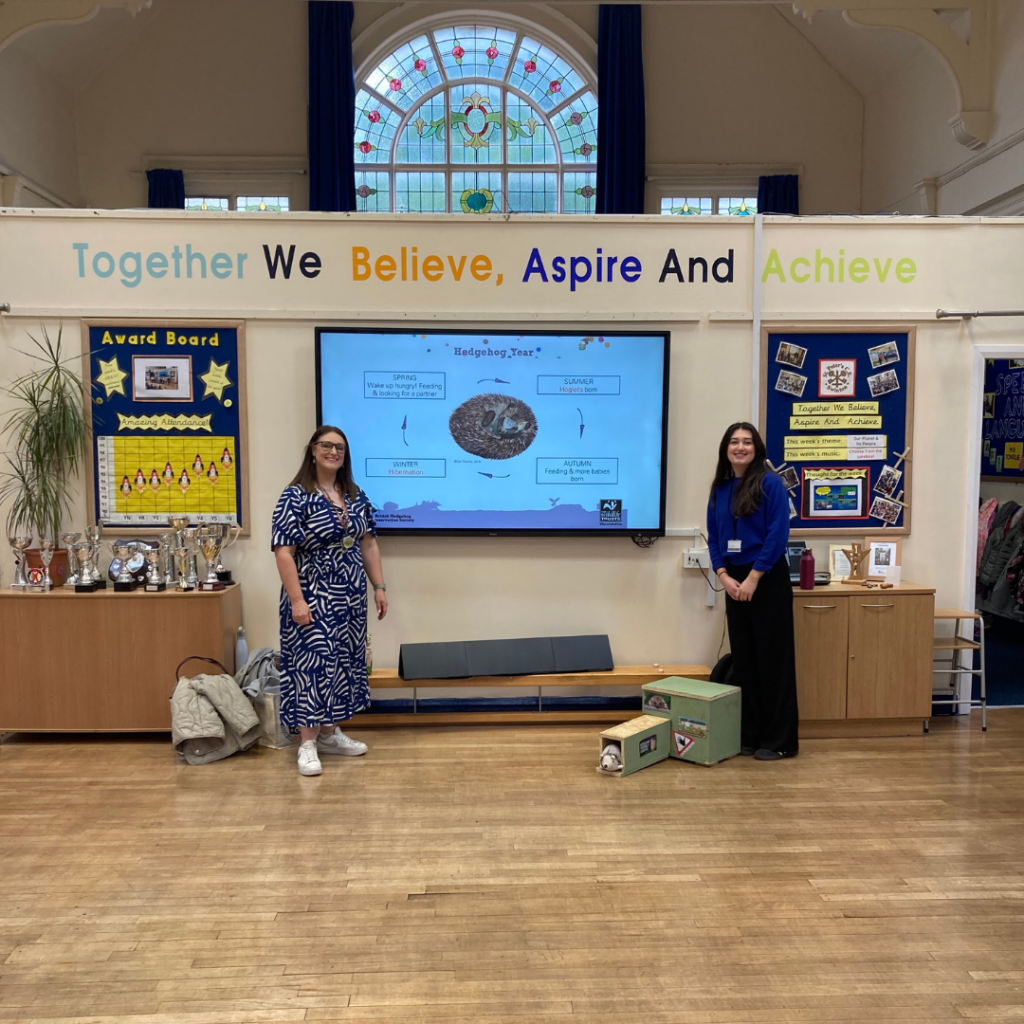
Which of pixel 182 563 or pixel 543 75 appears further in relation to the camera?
pixel 543 75

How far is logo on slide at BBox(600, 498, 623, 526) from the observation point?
473 cm

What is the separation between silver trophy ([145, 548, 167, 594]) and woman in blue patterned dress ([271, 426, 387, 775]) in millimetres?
847

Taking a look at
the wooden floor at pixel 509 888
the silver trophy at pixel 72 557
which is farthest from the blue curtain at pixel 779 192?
the silver trophy at pixel 72 557

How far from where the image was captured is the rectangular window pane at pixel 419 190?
10.3m

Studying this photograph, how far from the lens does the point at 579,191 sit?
1030 cm

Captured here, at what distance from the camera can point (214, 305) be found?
15.2 feet

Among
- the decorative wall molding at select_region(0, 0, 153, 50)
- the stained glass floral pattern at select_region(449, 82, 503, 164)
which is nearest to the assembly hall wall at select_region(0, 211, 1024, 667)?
the decorative wall molding at select_region(0, 0, 153, 50)

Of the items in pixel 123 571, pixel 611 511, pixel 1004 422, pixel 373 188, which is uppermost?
pixel 373 188

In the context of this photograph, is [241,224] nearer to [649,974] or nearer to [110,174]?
[649,974]

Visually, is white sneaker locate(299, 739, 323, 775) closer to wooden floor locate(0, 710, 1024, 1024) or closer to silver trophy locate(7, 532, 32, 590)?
wooden floor locate(0, 710, 1024, 1024)

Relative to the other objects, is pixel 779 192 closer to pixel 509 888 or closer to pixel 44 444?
pixel 44 444

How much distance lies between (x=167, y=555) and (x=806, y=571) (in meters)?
3.41

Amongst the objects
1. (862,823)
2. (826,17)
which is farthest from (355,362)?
(826,17)

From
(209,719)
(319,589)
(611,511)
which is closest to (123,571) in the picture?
(209,719)
